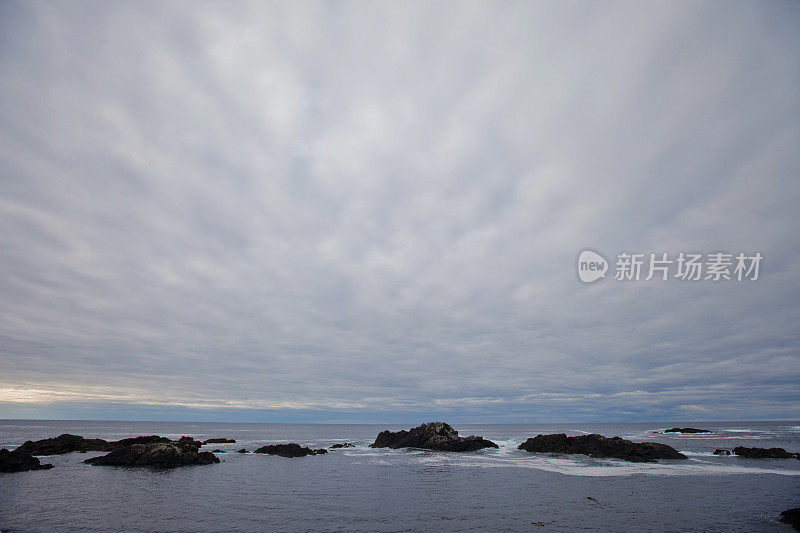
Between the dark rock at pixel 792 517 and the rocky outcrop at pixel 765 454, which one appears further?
the rocky outcrop at pixel 765 454

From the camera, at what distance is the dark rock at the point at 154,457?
53594 mm

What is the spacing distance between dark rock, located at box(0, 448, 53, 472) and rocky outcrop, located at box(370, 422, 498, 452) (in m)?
59.9

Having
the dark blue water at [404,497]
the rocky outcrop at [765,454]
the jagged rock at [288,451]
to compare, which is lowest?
the jagged rock at [288,451]

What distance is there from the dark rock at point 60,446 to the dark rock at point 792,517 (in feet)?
281

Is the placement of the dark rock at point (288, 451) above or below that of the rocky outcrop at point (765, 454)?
below

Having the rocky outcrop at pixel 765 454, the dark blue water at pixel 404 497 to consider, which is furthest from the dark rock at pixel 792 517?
the rocky outcrop at pixel 765 454

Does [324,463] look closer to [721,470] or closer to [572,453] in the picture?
[572,453]

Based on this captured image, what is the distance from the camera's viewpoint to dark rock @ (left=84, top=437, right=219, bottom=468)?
176 feet

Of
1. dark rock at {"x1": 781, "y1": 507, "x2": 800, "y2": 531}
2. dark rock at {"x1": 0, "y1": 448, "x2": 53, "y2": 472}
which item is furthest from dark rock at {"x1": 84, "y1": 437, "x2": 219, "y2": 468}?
dark rock at {"x1": 781, "y1": 507, "x2": 800, "y2": 531}

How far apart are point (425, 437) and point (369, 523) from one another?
2528 inches

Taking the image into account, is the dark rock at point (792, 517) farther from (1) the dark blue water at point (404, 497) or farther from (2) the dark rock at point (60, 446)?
(2) the dark rock at point (60, 446)

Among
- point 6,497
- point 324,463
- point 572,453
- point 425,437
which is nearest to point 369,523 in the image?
point 6,497

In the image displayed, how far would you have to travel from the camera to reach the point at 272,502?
111 feet

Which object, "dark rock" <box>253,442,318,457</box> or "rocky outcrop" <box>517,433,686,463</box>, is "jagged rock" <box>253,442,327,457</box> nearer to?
"dark rock" <box>253,442,318,457</box>
